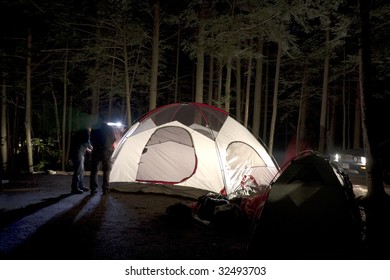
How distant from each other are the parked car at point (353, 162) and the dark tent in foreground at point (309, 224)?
7.94 metres

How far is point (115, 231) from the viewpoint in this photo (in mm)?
4949

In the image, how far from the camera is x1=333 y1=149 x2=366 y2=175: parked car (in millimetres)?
11261

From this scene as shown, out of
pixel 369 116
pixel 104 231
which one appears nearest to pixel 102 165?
pixel 104 231

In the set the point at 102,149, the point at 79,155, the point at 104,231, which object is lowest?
the point at 104,231

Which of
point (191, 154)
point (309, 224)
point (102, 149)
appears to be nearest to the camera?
point (309, 224)

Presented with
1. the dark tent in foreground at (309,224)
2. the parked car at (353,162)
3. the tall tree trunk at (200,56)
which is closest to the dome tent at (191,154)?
the tall tree trunk at (200,56)

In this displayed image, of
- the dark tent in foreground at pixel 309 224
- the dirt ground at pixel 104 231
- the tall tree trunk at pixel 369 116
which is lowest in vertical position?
the dirt ground at pixel 104 231

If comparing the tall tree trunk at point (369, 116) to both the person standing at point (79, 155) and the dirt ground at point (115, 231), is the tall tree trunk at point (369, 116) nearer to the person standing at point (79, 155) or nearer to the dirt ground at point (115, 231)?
the dirt ground at point (115, 231)

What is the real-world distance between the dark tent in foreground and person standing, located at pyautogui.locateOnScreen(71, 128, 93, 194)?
5.26 meters

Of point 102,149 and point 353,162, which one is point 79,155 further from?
point 353,162

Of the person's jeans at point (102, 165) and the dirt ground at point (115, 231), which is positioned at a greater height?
the person's jeans at point (102, 165)

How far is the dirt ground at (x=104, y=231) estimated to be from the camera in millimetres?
4059

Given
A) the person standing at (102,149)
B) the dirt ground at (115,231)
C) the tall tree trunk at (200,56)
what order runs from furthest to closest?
the tall tree trunk at (200,56) < the person standing at (102,149) < the dirt ground at (115,231)

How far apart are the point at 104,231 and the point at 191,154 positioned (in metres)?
4.09
